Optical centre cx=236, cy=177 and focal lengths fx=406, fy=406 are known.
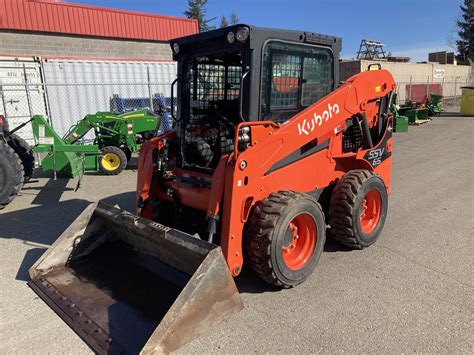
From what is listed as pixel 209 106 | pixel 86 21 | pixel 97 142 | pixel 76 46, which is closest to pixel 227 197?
pixel 209 106

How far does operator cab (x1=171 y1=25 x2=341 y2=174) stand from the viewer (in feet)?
12.2

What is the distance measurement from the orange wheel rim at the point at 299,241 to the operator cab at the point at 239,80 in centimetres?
103

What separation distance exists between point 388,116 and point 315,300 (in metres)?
2.80

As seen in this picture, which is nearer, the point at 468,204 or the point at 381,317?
the point at 381,317

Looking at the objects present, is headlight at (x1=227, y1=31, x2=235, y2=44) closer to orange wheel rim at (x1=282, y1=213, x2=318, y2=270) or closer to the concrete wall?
orange wheel rim at (x1=282, y1=213, x2=318, y2=270)

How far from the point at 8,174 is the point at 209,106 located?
3944 mm

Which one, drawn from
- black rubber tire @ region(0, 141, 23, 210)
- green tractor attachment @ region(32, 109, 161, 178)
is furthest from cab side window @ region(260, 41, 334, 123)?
black rubber tire @ region(0, 141, 23, 210)

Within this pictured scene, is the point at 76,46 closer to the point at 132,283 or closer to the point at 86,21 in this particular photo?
the point at 86,21

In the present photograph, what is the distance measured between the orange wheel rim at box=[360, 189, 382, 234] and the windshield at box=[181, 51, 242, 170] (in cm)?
181

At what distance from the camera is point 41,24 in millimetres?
15867

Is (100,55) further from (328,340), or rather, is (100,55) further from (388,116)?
(328,340)

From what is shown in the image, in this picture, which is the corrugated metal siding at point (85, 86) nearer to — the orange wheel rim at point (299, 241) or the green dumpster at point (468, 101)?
the orange wheel rim at point (299, 241)

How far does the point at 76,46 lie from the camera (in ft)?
55.2

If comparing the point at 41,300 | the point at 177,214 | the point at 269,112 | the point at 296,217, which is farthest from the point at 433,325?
the point at 41,300
